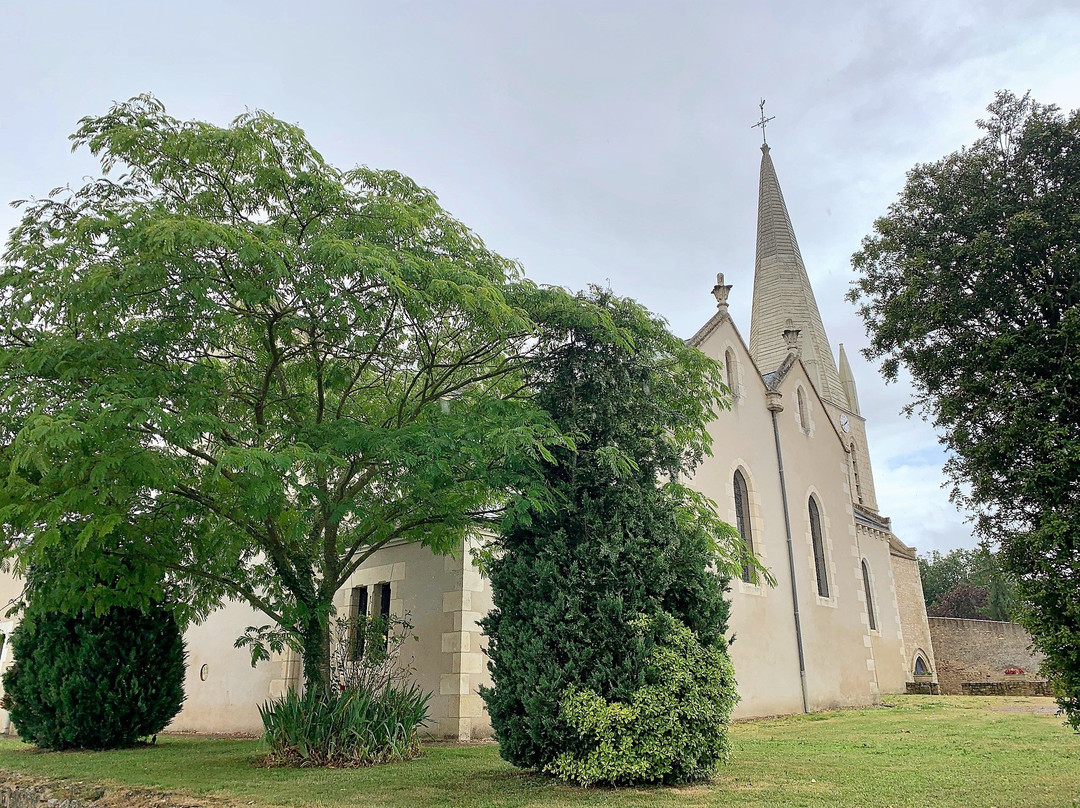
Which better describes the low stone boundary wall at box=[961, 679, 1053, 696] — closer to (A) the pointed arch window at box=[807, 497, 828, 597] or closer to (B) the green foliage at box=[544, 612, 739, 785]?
(A) the pointed arch window at box=[807, 497, 828, 597]

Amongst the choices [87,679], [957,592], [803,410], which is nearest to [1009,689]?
[803,410]

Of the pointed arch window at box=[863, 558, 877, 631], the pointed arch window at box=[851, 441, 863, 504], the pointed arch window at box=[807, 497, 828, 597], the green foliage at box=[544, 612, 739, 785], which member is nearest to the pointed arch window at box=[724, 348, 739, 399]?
the pointed arch window at box=[807, 497, 828, 597]

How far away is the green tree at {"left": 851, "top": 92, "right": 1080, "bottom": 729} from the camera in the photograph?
7199 millimetres

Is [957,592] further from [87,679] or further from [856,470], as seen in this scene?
[87,679]

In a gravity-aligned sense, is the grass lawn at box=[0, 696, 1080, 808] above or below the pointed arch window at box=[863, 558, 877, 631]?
below

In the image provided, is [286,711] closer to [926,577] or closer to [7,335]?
[7,335]

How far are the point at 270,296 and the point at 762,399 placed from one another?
15272 mm

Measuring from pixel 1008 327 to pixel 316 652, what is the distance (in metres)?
9.18

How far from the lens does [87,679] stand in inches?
453

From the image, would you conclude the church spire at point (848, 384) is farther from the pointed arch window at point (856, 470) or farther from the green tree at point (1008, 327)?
the green tree at point (1008, 327)

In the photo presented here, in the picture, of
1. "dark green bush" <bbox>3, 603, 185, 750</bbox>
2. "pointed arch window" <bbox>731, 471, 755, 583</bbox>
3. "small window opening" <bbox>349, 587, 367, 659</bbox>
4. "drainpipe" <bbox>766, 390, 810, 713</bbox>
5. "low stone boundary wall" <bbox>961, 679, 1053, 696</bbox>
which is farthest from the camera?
"low stone boundary wall" <bbox>961, 679, 1053, 696</bbox>

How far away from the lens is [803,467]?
69.7 ft

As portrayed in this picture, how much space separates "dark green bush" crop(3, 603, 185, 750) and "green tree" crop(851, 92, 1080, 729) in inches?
473

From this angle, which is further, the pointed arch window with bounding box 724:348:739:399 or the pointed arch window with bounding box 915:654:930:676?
the pointed arch window with bounding box 915:654:930:676
